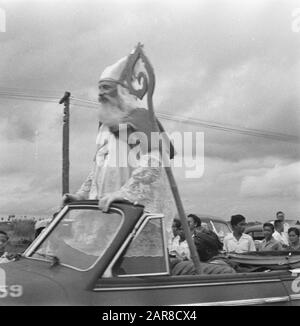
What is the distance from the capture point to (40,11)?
8.42 feet

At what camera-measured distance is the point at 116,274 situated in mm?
2336

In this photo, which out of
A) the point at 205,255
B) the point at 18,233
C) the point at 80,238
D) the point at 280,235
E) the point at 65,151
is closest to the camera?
the point at 80,238

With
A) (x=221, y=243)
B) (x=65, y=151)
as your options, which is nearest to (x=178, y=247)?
(x=221, y=243)

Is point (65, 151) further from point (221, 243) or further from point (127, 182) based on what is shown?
point (221, 243)

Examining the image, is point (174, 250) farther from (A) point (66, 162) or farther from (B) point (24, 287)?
(B) point (24, 287)

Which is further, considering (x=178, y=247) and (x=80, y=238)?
(x=178, y=247)

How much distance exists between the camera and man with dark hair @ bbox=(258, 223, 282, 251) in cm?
438

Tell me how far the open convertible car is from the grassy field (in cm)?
40

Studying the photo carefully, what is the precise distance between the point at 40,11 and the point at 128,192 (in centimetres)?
105

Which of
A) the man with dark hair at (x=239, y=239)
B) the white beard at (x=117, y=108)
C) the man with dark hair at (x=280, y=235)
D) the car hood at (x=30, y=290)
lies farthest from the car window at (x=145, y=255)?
the man with dark hair at (x=280, y=235)

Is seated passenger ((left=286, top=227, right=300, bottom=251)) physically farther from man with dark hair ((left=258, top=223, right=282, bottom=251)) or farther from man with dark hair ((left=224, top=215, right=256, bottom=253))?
man with dark hair ((left=224, top=215, right=256, bottom=253))

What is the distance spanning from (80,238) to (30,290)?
409 mm

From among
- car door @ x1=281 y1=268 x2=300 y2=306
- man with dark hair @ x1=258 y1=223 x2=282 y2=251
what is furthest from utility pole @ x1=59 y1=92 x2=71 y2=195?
man with dark hair @ x1=258 y1=223 x2=282 y2=251
